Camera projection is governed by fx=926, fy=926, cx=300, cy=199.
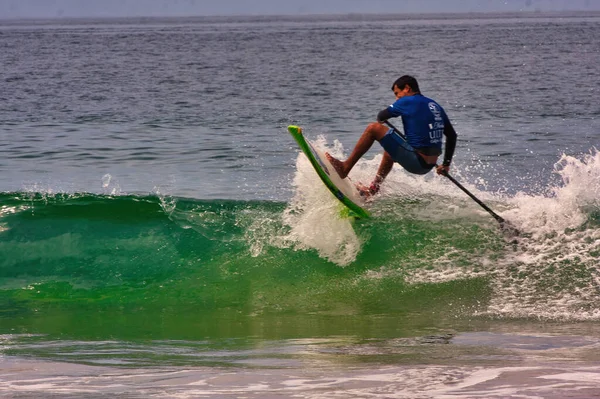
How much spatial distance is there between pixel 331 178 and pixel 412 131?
3.23ft

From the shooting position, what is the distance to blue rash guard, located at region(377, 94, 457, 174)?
9008mm

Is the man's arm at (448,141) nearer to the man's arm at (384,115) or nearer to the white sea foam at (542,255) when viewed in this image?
the man's arm at (384,115)

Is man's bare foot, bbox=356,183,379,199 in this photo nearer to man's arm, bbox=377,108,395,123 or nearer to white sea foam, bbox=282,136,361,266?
white sea foam, bbox=282,136,361,266

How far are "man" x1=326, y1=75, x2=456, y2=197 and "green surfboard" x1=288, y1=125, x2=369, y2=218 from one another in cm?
32

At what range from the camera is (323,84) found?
1286 inches

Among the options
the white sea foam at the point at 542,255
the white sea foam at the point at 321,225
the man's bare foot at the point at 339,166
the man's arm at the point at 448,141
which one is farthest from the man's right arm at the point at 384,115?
the white sea foam at the point at 542,255

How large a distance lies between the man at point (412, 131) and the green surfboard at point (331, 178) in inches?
12.7

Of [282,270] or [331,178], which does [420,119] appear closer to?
[331,178]

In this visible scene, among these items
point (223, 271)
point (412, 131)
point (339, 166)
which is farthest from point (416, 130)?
point (223, 271)

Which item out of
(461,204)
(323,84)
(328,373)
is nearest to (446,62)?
(323,84)

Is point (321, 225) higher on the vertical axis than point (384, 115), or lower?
lower

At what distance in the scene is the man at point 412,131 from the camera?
9016 mm

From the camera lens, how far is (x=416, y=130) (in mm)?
9133

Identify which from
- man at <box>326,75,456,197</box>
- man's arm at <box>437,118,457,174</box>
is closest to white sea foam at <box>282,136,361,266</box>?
man at <box>326,75,456,197</box>
